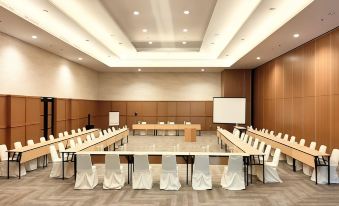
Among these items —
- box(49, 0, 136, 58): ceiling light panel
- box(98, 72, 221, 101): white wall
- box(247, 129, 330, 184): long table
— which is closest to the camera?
box(247, 129, 330, 184): long table

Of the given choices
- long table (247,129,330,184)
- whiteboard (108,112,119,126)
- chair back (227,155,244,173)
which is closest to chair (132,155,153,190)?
chair back (227,155,244,173)

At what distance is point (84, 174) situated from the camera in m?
6.88

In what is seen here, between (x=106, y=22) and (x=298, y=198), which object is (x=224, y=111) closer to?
(x=106, y=22)

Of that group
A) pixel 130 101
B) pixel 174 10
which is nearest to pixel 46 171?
pixel 174 10

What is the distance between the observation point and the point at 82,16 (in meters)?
9.69

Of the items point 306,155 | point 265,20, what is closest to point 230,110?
point 265,20

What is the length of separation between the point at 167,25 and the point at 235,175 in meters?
6.75

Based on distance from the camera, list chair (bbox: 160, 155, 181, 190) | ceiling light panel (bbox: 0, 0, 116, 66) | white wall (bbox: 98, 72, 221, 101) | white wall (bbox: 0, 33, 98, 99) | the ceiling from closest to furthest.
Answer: chair (bbox: 160, 155, 181, 190) → ceiling light panel (bbox: 0, 0, 116, 66) → the ceiling → white wall (bbox: 0, 33, 98, 99) → white wall (bbox: 98, 72, 221, 101)

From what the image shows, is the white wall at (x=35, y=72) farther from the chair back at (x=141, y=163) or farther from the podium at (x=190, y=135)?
the podium at (x=190, y=135)

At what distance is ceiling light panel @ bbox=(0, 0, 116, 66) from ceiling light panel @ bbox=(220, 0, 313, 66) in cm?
580

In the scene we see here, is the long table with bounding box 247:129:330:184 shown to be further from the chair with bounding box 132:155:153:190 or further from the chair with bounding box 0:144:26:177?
the chair with bounding box 0:144:26:177

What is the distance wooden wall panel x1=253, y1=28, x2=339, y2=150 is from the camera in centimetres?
925

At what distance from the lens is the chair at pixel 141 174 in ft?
22.4

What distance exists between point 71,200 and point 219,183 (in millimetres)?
3491
